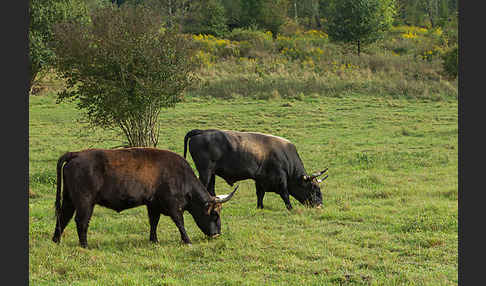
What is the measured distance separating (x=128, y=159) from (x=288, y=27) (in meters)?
46.9

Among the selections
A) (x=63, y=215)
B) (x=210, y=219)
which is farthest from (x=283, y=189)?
(x=63, y=215)

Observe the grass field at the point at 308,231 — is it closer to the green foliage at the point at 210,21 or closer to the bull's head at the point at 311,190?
the bull's head at the point at 311,190

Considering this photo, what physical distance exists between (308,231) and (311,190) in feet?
7.91

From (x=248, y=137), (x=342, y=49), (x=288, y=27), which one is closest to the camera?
(x=248, y=137)

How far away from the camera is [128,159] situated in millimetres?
9250

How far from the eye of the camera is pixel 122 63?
16.0m

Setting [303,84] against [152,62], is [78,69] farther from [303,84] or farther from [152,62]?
[303,84]

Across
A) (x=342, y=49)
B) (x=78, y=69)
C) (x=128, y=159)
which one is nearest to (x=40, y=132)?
(x=78, y=69)

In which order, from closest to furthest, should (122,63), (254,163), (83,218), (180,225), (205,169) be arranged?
1. (83,218)
2. (180,225)
3. (205,169)
4. (254,163)
5. (122,63)

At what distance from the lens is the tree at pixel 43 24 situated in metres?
23.7

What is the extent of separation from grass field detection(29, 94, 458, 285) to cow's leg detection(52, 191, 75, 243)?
14cm

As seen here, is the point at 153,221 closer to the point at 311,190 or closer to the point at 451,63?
the point at 311,190

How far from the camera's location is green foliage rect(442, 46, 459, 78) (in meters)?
30.7

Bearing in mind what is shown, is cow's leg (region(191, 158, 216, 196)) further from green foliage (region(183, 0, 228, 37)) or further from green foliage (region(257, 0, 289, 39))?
green foliage (region(257, 0, 289, 39))
